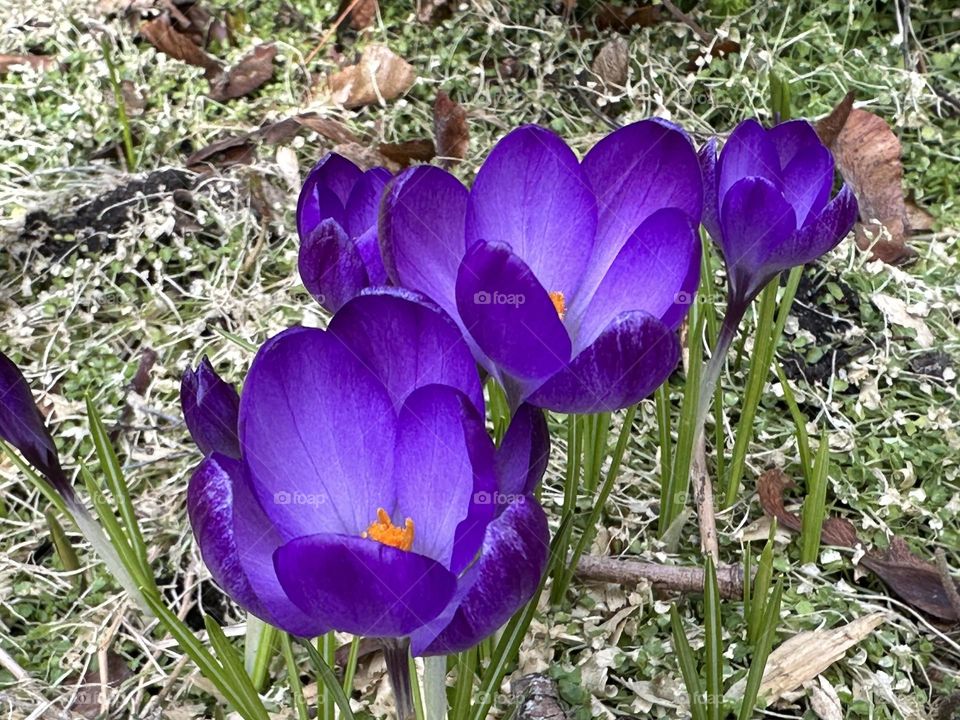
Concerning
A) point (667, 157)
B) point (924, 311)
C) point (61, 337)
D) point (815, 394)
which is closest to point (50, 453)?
point (667, 157)

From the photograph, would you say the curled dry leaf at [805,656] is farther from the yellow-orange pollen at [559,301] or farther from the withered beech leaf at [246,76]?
the withered beech leaf at [246,76]

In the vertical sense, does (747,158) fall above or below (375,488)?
above

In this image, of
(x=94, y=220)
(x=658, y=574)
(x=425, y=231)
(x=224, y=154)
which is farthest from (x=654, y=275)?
(x=224, y=154)

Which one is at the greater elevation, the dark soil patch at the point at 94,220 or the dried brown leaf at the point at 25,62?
the dried brown leaf at the point at 25,62

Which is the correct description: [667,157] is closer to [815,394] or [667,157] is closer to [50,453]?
[50,453]

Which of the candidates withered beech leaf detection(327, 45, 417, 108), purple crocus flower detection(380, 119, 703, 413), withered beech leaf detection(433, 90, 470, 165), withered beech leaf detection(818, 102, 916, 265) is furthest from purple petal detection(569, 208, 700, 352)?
withered beech leaf detection(327, 45, 417, 108)

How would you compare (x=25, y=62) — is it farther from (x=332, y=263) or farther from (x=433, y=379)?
(x=433, y=379)

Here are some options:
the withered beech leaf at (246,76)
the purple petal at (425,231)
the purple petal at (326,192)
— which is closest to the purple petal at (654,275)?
the purple petal at (425,231)
